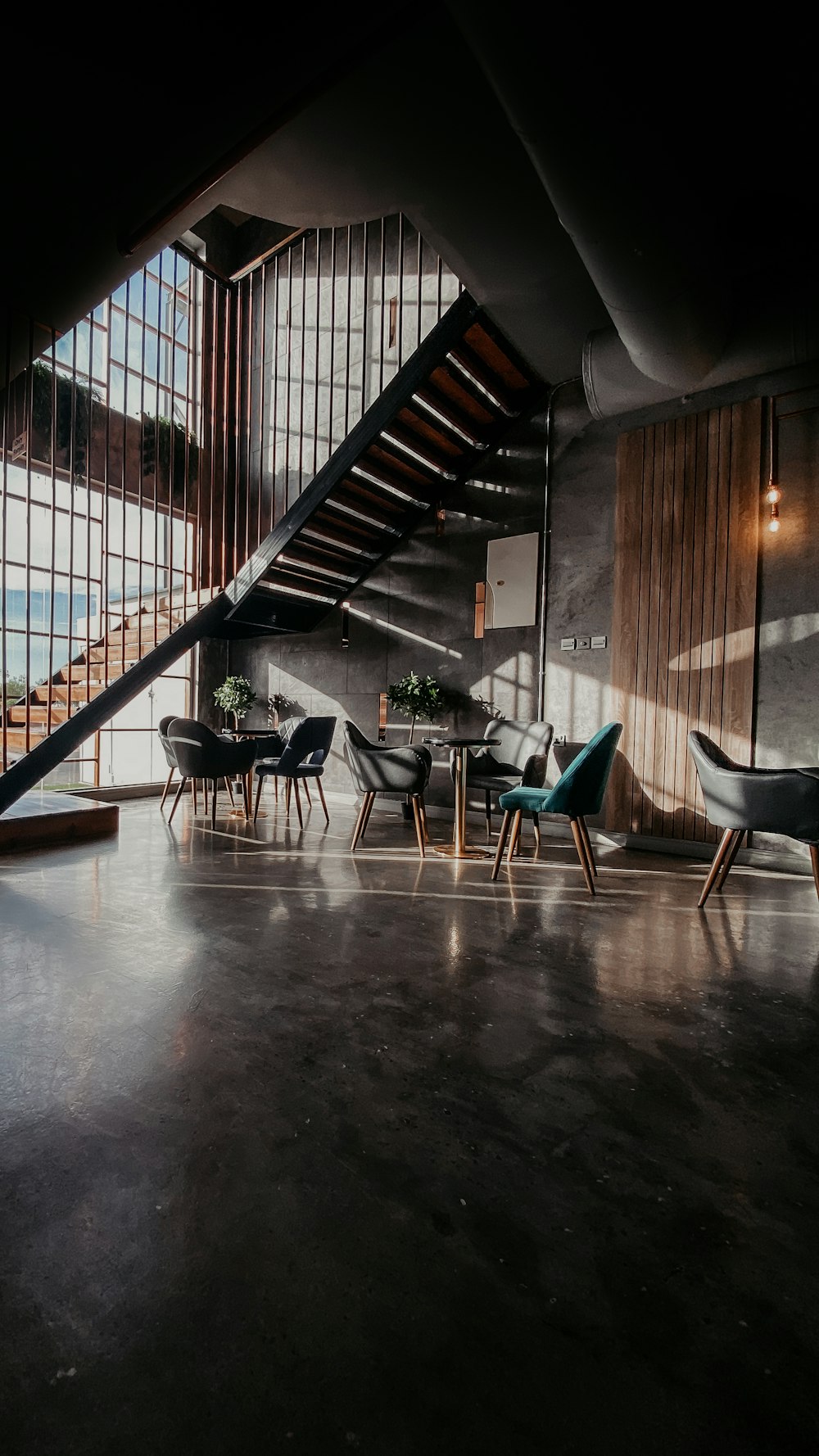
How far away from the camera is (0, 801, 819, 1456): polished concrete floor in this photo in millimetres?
987

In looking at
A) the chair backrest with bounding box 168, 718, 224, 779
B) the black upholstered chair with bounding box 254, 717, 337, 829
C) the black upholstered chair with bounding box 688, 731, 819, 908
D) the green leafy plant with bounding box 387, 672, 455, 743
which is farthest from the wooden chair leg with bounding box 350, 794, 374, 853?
the black upholstered chair with bounding box 688, 731, 819, 908

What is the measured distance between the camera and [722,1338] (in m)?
1.10

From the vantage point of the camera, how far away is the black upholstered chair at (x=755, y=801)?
3455 mm

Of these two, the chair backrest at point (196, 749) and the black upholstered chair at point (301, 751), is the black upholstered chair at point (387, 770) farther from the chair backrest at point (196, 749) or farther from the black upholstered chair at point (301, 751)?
the chair backrest at point (196, 749)

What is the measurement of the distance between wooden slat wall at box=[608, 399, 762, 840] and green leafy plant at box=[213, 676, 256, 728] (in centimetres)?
505

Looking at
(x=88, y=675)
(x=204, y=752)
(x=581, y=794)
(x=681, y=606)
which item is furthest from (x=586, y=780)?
(x=88, y=675)

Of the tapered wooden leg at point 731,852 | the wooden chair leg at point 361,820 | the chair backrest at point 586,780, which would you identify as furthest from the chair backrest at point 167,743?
the tapered wooden leg at point 731,852

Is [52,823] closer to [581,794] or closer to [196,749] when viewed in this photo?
[196,749]

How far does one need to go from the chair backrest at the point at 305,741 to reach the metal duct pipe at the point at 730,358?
379 cm

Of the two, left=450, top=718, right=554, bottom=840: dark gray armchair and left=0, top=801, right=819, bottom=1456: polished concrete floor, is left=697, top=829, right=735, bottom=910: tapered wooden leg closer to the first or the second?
left=0, top=801, right=819, bottom=1456: polished concrete floor

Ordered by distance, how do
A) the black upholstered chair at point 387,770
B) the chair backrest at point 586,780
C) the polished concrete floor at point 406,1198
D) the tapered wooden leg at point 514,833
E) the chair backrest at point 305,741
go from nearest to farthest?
the polished concrete floor at point 406,1198, the chair backrest at point 586,780, the tapered wooden leg at point 514,833, the black upholstered chair at point 387,770, the chair backrest at point 305,741

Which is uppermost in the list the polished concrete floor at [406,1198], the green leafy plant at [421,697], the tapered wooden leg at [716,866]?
the green leafy plant at [421,697]

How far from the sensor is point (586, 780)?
4.08m

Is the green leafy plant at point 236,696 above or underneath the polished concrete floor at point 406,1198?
above
